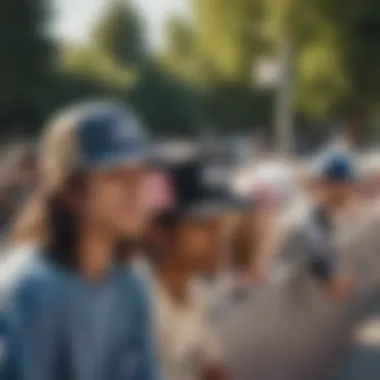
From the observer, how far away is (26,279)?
2811 mm

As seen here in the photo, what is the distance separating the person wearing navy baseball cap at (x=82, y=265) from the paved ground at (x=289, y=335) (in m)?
3.56

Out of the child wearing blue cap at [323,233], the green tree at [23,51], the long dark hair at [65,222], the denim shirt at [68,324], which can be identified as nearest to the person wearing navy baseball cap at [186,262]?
the denim shirt at [68,324]

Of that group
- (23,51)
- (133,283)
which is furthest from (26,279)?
(23,51)

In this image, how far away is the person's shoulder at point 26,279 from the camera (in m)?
2.79

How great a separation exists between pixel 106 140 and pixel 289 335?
4774 millimetres

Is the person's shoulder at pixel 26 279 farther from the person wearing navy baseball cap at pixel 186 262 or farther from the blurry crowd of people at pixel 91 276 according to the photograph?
the person wearing navy baseball cap at pixel 186 262

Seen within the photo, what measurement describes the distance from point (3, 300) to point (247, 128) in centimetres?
6880

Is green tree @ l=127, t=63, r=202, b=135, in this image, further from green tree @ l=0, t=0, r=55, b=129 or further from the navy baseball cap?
the navy baseball cap

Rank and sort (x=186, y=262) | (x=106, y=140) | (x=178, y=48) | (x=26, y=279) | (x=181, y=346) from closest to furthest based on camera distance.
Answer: (x=26, y=279) < (x=106, y=140) < (x=181, y=346) < (x=186, y=262) < (x=178, y=48)

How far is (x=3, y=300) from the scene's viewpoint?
9.12 ft

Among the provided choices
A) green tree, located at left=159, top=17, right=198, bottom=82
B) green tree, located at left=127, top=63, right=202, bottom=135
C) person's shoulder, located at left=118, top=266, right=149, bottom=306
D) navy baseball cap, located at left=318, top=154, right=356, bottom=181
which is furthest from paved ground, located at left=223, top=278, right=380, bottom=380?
green tree, located at left=159, top=17, right=198, bottom=82

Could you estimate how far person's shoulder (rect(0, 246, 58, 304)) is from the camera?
9.16 feet

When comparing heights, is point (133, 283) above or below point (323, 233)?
below

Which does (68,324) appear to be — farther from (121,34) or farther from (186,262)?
(121,34)
